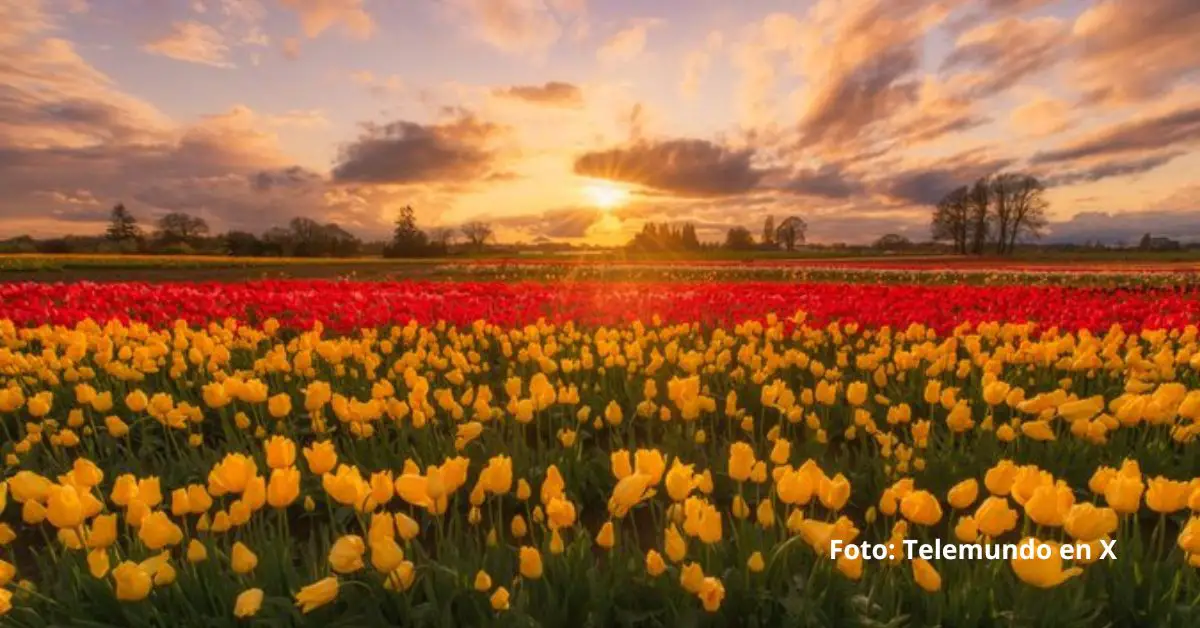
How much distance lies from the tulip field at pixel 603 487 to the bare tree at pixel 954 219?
76.2 m

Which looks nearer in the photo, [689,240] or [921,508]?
[921,508]

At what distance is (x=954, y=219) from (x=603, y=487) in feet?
274

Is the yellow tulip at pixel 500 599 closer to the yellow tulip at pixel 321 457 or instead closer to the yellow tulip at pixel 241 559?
the yellow tulip at pixel 241 559

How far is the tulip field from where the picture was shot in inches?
98.3

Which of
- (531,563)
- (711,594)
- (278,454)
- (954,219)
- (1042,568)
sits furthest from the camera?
(954,219)

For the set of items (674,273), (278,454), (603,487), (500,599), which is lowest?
(603,487)

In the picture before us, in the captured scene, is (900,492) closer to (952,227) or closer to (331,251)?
(331,251)

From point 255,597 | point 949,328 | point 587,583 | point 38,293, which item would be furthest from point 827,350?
point 38,293

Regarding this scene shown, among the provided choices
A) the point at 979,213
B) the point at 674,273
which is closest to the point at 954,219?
the point at 979,213

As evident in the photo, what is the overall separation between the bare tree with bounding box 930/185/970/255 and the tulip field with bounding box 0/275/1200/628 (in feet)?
250

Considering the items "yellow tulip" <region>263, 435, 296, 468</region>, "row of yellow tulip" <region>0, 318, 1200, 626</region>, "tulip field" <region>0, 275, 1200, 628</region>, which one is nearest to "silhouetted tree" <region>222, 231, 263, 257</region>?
"tulip field" <region>0, 275, 1200, 628</region>

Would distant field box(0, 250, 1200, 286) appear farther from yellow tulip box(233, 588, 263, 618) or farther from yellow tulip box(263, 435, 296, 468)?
yellow tulip box(233, 588, 263, 618)

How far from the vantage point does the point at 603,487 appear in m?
4.67

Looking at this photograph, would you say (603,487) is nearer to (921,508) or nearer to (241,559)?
(921,508)
